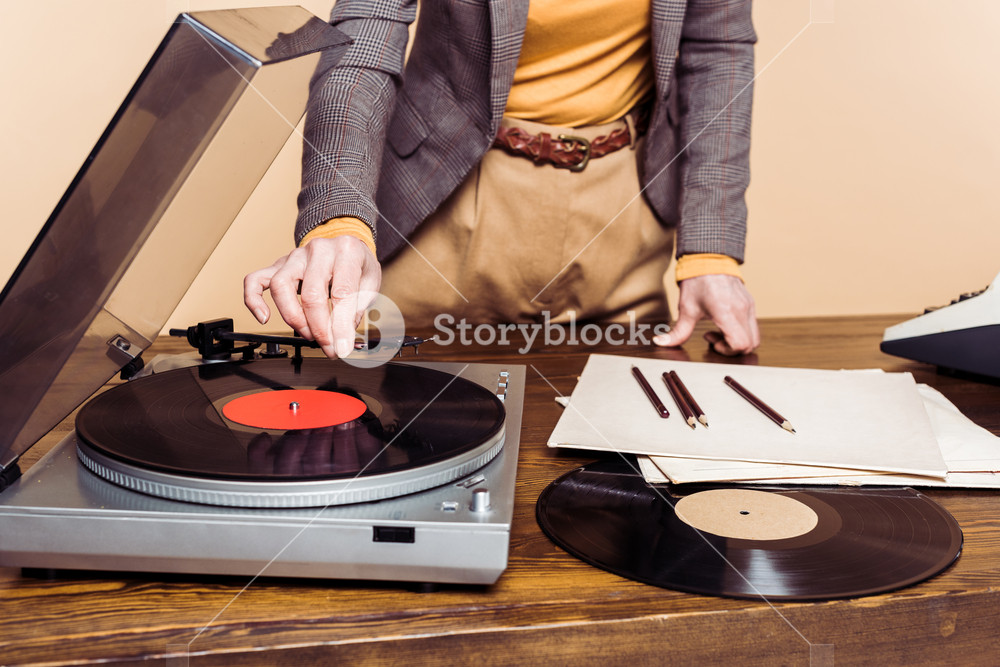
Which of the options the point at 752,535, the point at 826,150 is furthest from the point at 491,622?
the point at 826,150

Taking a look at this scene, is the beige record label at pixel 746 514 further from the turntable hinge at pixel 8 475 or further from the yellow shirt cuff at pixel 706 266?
the yellow shirt cuff at pixel 706 266

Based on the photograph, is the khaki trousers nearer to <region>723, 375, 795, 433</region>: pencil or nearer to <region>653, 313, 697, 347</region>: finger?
<region>653, 313, 697, 347</region>: finger

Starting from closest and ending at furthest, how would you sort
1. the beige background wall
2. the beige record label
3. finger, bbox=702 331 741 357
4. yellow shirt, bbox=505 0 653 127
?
the beige record label
finger, bbox=702 331 741 357
yellow shirt, bbox=505 0 653 127
the beige background wall

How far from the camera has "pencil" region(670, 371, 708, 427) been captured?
866 mm

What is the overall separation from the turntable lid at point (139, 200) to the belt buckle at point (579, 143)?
860 mm

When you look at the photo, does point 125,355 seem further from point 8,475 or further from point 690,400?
point 690,400

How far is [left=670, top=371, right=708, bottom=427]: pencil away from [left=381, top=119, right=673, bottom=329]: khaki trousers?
70 cm

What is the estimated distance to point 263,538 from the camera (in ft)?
1.73

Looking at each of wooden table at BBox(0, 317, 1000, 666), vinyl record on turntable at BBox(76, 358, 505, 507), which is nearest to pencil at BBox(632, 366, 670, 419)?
vinyl record on turntable at BBox(76, 358, 505, 507)

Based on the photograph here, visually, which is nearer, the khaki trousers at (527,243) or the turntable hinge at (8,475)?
the turntable hinge at (8,475)

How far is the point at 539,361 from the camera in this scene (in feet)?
4.21

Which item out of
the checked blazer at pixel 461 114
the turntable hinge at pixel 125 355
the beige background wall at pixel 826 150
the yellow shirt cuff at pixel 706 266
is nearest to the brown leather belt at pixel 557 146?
the checked blazer at pixel 461 114

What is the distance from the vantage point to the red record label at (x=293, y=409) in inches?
28.0

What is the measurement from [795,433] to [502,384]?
1.08 feet
